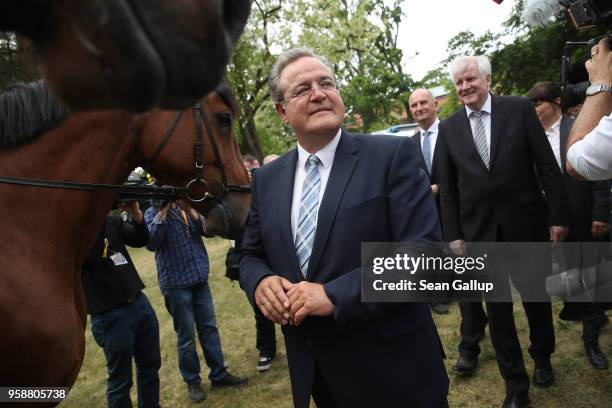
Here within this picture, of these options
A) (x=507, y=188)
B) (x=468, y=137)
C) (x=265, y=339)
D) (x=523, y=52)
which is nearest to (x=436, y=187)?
(x=468, y=137)

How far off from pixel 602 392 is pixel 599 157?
253cm

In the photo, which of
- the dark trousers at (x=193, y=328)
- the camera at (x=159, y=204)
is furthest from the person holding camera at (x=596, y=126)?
the dark trousers at (x=193, y=328)

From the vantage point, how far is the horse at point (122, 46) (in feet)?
2.06

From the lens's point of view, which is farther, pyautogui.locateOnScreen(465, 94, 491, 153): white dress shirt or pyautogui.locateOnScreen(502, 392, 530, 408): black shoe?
pyautogui.locateOnScreen(465, 94, 491, 153): white dress shirt

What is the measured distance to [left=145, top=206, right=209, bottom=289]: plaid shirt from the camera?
13.7ft

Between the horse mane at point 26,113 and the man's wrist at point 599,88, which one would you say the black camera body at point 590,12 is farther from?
the horse mane at point 26,113

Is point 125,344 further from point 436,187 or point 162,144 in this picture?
point 436,187

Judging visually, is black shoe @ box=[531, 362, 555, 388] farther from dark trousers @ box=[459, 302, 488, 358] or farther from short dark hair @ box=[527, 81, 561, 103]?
short dark hair @ box=[527, 81, 561, 103]

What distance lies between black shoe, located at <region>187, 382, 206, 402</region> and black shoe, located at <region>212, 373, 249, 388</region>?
195 mm

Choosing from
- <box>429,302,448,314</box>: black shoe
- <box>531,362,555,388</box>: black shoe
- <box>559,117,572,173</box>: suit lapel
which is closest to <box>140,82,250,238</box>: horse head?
<box>531,362,555,388</box>: black shoe

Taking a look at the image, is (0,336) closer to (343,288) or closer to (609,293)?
(343,288)

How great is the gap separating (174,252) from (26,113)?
2.50 meters

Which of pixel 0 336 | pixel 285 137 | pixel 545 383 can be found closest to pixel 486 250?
pixel 545 383

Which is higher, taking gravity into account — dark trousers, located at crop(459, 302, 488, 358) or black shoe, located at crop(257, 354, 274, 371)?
dark trousers, located at crop(459, 302, 488, 358)
